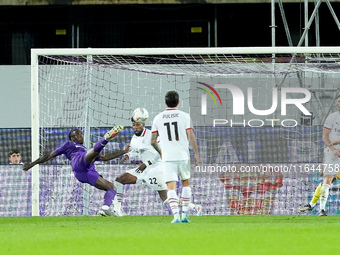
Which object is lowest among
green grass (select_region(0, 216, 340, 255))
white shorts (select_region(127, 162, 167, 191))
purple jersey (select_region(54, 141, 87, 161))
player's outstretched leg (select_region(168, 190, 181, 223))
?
green grass (select_region(0, 216, 340, 255))

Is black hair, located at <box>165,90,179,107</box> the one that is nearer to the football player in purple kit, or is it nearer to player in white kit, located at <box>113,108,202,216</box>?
the football player in purple kit

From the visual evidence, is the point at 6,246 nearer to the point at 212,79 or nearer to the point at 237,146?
the point at 237,146

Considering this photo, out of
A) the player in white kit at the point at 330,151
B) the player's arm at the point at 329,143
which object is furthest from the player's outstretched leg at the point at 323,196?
the player's arm at the point at 329,143

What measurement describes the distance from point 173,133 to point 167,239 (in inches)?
128

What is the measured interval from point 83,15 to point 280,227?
17.8 meters

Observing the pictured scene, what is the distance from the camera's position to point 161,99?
719 inches

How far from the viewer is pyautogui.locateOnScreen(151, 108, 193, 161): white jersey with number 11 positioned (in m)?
12.5

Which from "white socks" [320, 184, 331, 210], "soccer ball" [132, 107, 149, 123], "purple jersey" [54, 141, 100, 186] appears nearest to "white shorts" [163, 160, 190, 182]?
"purple jersey" [54, 141, 100, 186]

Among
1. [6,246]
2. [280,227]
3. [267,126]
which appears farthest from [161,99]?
[6,246]

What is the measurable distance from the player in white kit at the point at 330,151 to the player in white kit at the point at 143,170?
2188mm

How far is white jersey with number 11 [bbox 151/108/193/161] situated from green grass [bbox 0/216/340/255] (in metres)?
1.11

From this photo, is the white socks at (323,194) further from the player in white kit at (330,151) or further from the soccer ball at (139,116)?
the soccer ball at (139,116)

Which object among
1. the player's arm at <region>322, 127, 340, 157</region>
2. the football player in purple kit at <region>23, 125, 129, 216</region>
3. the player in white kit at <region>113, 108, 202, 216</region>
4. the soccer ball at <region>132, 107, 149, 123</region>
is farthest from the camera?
the player in white kit at <region>113, 108, 202, 216</region>

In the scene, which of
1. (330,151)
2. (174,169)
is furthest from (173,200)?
(330,151)
